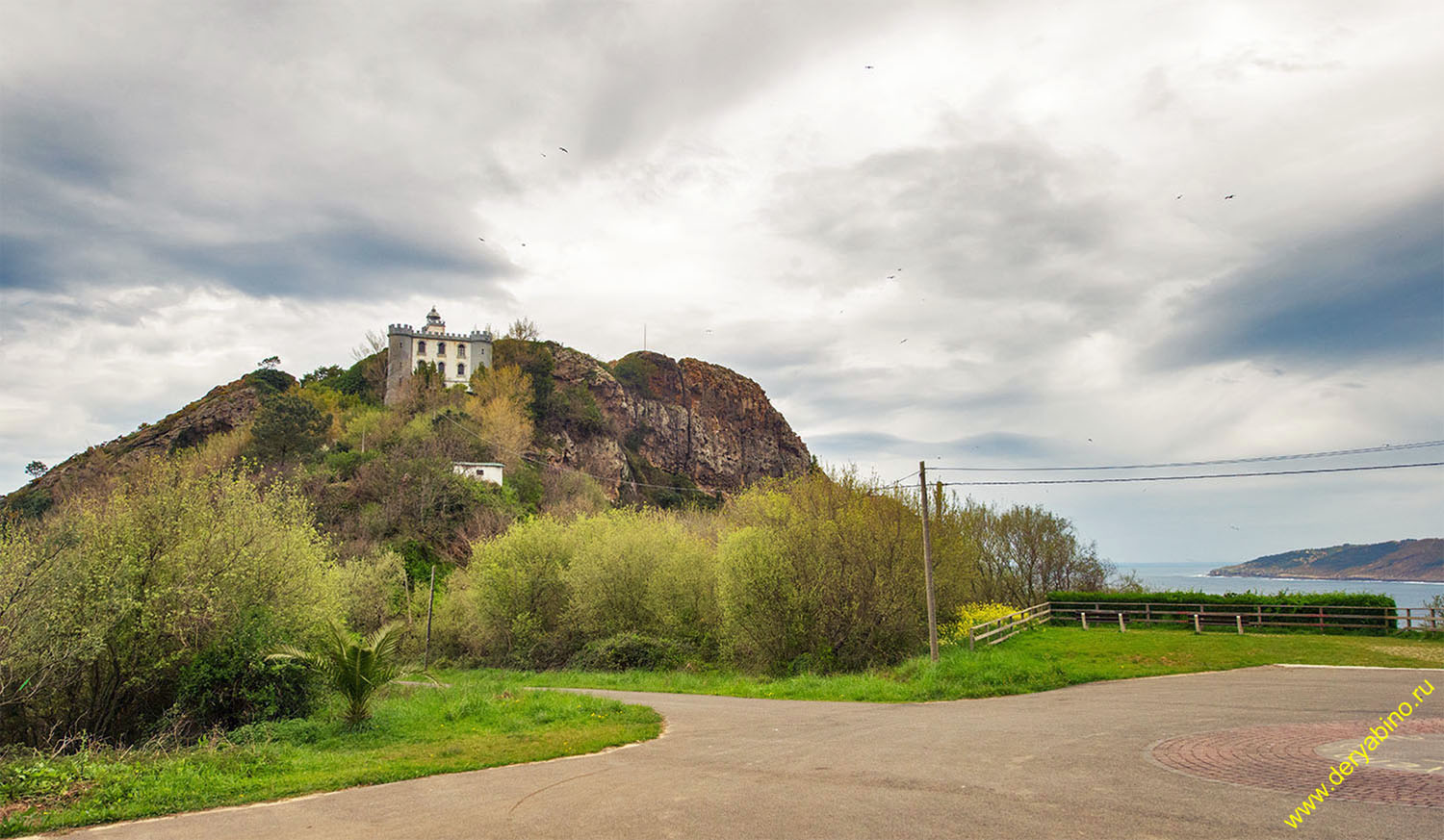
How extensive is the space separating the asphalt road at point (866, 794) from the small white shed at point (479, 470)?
58.1m

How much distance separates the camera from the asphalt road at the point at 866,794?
7375 mm

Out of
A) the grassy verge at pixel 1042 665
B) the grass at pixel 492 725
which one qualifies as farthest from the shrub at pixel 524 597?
the grass at pixel 492 725

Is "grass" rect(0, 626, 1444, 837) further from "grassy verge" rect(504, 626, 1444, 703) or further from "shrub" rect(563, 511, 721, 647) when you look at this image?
"shrub" rect(563, 511, 721, 647)

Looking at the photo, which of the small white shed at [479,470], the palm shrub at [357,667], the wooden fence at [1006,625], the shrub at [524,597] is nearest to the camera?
the palm shrub at [357,667]

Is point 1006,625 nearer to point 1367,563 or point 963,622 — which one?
point 963,622

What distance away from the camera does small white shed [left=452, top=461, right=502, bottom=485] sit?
6812 cm

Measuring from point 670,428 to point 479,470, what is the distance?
189 feet

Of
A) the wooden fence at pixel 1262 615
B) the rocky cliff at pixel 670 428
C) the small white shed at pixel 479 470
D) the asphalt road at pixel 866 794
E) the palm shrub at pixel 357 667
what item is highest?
the rocky cliff at pixel 670 428

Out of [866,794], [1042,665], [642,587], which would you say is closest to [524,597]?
[642,587]

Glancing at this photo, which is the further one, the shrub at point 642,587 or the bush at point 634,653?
the shrub at point 642,587

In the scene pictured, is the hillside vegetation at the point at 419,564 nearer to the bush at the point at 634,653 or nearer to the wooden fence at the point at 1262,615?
the bush at the point at 634,653

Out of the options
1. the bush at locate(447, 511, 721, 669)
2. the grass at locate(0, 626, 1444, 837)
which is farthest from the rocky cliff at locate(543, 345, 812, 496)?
the grass at locate(0, 626, 1444, 837)

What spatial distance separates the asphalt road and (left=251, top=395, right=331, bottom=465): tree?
6452 centimetres

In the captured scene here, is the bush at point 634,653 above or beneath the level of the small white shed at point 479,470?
beneath
